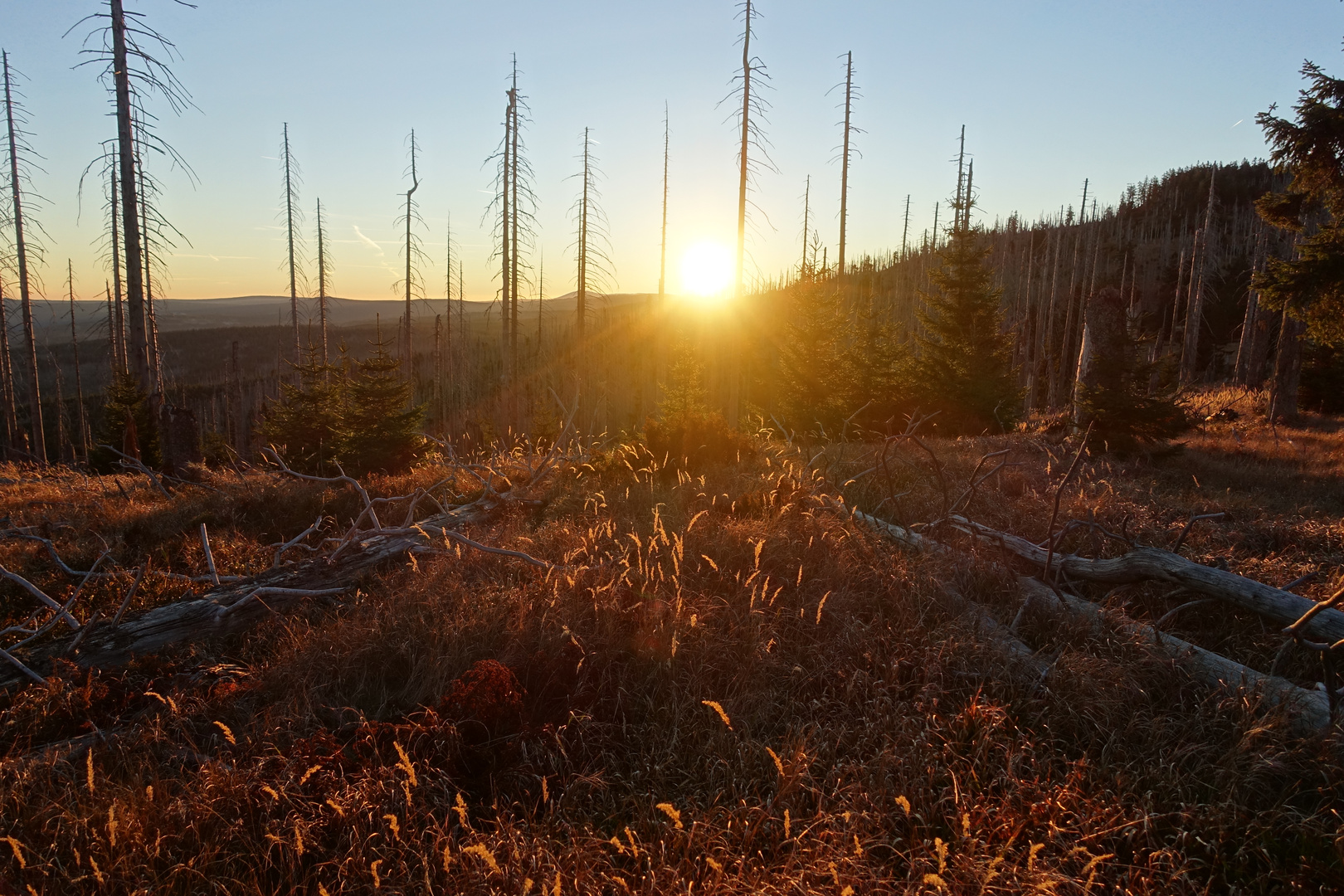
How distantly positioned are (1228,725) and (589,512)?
4438 millimetres

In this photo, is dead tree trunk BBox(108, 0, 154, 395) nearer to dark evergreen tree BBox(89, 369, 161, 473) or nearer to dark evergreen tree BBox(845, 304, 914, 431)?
dark evergreen tree BBox(89, 369, 161, 473)

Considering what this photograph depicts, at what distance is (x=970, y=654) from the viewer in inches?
120

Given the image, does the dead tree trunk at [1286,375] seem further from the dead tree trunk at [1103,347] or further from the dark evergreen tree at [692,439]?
the dark evergreen tree at [692,439]

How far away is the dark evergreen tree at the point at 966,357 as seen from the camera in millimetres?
13867

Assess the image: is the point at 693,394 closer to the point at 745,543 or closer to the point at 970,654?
the point at 745,543

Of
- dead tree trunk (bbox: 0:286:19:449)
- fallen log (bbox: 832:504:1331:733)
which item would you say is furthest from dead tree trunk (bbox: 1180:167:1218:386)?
dead tree trunk (bbox: 0:286:19:449)

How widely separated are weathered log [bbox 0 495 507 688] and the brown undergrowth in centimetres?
17

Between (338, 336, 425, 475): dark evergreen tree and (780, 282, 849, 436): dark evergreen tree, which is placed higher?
(780, 282, 849, 436): dark evergreen tree

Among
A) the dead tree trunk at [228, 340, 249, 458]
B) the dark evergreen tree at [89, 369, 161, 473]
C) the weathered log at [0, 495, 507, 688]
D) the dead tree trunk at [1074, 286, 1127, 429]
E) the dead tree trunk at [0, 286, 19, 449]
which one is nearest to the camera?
the weathered log at [0, 495, 507, 688]

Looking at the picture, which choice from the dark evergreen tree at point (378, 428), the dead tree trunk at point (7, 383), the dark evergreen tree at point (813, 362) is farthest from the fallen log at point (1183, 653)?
the dead tree trunk at point (7, 383)

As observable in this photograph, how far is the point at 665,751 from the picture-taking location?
2.53m

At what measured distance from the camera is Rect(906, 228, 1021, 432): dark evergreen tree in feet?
45.5

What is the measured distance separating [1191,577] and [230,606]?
582 cm

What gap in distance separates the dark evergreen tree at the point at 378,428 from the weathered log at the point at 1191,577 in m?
11.7
